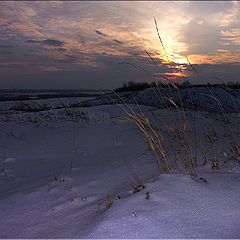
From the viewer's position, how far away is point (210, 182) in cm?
166

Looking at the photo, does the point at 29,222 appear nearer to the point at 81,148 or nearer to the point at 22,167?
the point at 22,167

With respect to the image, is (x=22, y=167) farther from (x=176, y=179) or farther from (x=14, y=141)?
(x=176, y=179)

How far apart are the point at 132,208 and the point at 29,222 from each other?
24.6 inches

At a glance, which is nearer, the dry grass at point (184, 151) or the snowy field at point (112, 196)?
the snowy field at point (112, 196)

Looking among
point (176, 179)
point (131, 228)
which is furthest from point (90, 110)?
point (131, 228)

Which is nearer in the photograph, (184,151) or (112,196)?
(112,196)

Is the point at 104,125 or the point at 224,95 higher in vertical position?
the point at 224,95

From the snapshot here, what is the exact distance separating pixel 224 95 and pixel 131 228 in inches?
284

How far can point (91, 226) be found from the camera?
1.22 m

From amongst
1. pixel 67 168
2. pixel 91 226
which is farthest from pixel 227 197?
pixel 67 168

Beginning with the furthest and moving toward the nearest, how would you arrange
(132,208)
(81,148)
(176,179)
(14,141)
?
(14,141) < (81,148) < (176,179) < (132,208)

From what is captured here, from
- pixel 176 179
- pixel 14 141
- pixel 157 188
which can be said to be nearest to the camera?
pixel 157 188

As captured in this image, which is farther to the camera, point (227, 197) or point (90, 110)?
point (90, 110)

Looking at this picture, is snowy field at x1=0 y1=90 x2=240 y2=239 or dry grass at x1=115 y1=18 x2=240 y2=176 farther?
dry grass at x1=115 y1=18 x2=240 y2=176
